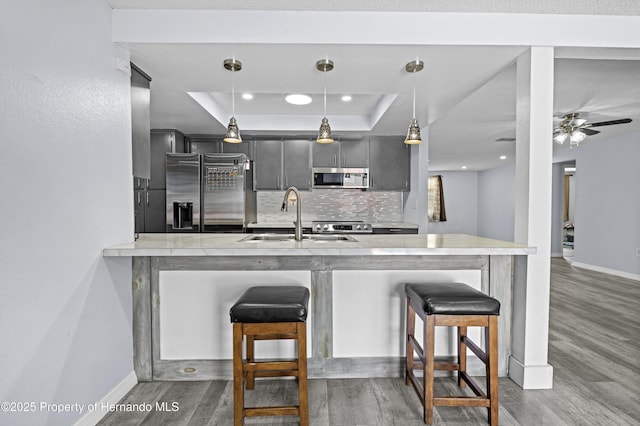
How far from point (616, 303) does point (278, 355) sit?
417 centimetres

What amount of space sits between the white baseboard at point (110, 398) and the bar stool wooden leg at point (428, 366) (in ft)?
5.65

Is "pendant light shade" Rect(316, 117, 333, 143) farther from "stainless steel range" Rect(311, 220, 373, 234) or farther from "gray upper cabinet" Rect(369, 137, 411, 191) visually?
"gray upper cabinet" Rect(369, 137, 411, 191)

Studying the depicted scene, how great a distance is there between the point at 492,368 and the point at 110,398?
2090 mm

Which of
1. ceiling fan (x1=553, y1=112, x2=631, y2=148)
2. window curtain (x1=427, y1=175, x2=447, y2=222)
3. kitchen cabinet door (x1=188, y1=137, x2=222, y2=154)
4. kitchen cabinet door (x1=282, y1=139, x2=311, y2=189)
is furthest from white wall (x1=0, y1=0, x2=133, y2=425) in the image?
window curtain (x1=427, y1=175, x2=447, y2=222)

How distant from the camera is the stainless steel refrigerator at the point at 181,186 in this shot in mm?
4070

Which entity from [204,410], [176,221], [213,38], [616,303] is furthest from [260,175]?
[616,303]

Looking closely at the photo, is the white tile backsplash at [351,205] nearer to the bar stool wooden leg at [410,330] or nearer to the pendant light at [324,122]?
the pendant light at [324,122]

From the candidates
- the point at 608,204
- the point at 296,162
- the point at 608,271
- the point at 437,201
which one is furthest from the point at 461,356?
the point at 437,201

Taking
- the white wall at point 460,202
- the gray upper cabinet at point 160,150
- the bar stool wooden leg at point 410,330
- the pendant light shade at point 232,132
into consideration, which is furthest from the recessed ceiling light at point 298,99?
the white wall at point 460,202

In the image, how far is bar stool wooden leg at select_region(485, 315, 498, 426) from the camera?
168cm

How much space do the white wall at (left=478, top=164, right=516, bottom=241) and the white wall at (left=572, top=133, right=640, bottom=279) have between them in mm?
2665

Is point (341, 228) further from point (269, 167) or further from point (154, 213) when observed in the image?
point (154, 213)

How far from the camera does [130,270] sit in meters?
2.11

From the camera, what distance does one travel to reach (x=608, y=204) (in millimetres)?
5645
